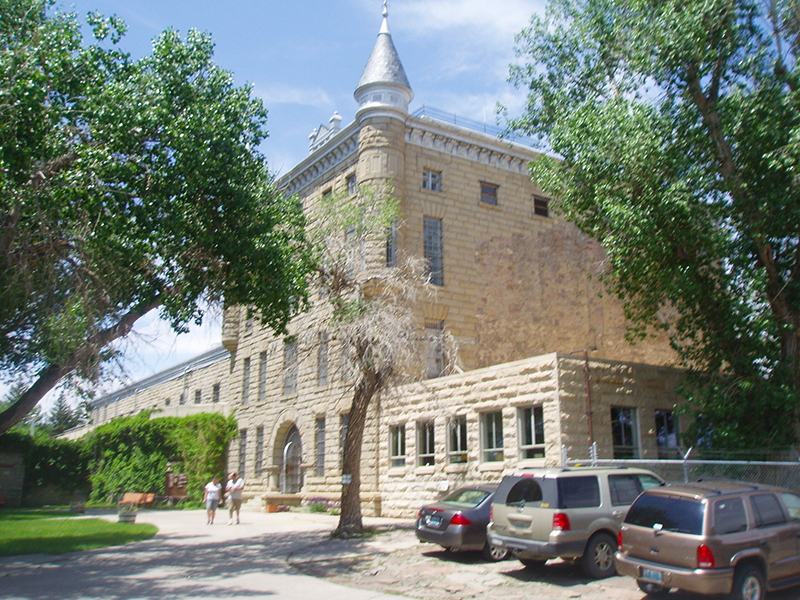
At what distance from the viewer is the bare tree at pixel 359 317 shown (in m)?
16.8

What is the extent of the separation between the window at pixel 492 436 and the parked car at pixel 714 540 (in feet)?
30.2

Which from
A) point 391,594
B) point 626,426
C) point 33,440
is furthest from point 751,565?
point 33,440

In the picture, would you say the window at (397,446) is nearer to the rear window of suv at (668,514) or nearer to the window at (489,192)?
the window at (489,192)

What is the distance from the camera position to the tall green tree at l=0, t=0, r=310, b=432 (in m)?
11.3

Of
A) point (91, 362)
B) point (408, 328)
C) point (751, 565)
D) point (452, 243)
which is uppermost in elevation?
point (452, 243)

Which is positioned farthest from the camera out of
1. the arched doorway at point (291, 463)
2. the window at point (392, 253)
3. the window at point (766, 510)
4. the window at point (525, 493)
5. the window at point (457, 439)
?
the arched doorway at point (291, 463)

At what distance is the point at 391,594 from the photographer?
33.9 feet

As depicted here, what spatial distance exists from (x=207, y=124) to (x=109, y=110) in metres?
1.99

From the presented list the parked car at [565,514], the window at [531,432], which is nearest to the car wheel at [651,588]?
the parked car at [565,514]

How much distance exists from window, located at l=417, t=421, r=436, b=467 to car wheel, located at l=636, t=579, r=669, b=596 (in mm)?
11500

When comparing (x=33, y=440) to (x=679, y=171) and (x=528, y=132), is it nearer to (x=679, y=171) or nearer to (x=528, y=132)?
(x=528, y=132)

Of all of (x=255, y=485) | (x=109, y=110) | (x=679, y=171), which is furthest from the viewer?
(x=255, y=485)

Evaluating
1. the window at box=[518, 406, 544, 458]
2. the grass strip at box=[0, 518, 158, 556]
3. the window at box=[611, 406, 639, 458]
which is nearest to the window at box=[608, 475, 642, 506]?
the window at box=[518, 406, 544, 458]

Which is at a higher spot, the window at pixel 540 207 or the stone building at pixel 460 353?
the window at pixel 540 207
